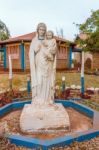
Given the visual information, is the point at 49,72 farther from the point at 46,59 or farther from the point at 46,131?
the point at 46,131

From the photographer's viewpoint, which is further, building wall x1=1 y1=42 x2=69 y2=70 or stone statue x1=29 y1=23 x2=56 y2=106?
building wall x1=1 y1=42 x2=69 y2=70

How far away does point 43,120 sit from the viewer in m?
6.35

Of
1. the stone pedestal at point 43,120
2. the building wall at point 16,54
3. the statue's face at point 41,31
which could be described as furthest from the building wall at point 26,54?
the stone pedestal at point 43,120

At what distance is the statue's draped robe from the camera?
664 cm

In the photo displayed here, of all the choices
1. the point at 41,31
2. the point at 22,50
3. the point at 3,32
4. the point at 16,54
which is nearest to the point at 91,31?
the point at 41,31

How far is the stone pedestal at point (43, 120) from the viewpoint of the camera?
6270mm

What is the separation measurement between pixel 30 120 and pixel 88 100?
443cm

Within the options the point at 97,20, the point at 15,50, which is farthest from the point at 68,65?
the point at 97,20

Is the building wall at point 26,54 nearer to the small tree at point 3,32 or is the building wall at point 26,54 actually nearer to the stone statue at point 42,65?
the small tree at point 3,32

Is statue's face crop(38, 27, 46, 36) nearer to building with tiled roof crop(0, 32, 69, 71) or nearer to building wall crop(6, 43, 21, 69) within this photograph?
building with tiled roof crop(0, 32, 69, 71)

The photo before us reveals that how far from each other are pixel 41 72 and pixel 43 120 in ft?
3.80

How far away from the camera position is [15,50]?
83.9 feet

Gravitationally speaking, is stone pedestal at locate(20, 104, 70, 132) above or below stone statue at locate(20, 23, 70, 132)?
below

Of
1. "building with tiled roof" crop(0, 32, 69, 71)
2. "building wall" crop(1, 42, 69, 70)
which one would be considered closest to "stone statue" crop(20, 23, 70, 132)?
"building with tiled roof" crop(0, 32, 69, 71)
